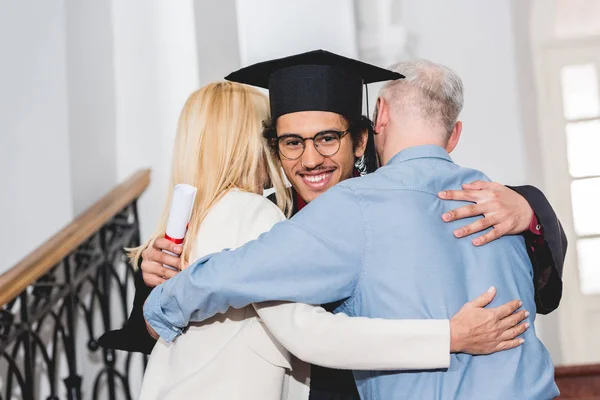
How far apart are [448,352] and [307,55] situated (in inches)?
43.7

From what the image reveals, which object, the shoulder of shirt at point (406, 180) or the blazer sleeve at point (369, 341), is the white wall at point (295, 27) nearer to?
the shoulder of shirt at point (406, 180)

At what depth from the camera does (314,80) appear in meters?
2.83

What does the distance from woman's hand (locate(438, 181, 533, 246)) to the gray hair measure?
0.18 meters

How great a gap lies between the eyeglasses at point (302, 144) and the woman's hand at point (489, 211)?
52 centimetres

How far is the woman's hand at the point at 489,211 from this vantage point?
2.22 meters

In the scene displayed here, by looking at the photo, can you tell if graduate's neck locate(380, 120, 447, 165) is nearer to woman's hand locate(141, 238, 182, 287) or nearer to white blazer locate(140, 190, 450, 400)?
white blazer locate(140, 190, 450, 400)

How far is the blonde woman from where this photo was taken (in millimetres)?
2121

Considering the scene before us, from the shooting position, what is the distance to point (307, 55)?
285cm

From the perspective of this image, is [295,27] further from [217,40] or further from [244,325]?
[244,325]

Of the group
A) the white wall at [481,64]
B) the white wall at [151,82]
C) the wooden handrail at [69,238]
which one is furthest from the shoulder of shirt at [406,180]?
the white wall at [481,64]

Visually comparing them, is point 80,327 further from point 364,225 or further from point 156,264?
point 364,225

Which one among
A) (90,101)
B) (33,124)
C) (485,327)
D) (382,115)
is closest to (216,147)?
(382,115)

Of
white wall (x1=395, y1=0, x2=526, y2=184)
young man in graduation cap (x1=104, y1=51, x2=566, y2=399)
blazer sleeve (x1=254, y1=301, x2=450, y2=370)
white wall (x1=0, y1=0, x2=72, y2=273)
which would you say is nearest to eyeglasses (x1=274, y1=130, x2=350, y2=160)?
young man in graduation cap (x1=104, y1=51, x2=566, y2=399)

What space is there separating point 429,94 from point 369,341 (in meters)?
0.66
